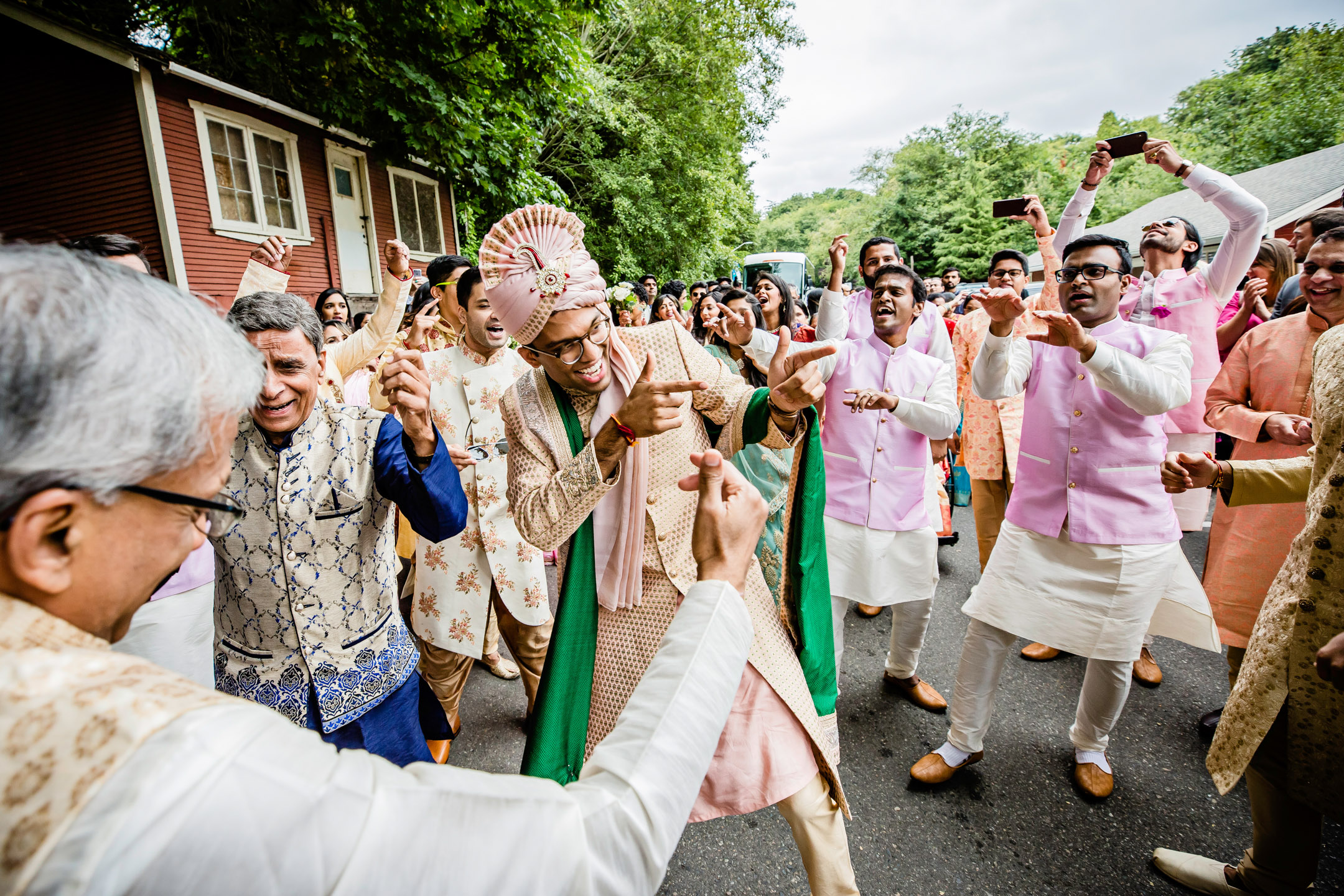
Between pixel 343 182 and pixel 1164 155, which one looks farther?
pixel 343 182

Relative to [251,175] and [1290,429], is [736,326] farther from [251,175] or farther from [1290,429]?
[251,175]

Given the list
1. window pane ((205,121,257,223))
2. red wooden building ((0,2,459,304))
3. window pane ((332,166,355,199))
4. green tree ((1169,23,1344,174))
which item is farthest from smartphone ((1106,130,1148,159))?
green tree ((1169,23,1344,174))

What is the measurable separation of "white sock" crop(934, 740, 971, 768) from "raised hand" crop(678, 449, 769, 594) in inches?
83.8

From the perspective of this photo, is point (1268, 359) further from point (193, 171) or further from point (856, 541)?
point (193, 171)

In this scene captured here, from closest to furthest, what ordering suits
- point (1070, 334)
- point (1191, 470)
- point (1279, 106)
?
point (1191, 470), point (1070, 334), point (1279, 106)

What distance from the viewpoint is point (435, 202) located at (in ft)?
45.2

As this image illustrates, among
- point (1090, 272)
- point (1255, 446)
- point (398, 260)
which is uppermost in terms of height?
point (398, 260)

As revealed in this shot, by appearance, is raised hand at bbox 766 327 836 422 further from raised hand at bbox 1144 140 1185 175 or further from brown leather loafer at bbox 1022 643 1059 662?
raised hand at bbox 1144 140 1185 175

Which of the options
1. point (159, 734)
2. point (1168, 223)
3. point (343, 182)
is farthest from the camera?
point (343, 182)

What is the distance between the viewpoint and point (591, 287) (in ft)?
6.30

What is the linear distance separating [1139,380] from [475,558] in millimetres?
2890

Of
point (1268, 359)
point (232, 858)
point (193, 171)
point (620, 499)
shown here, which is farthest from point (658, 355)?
point (193, 171)

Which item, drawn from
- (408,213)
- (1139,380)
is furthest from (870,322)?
(408,213)

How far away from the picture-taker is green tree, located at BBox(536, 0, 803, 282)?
16.9 m
